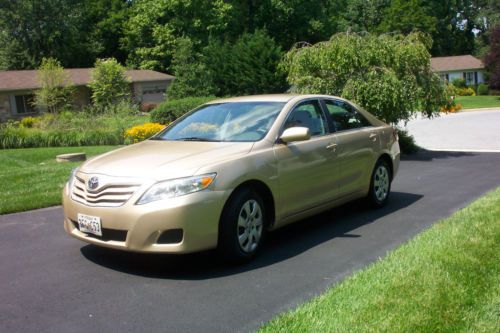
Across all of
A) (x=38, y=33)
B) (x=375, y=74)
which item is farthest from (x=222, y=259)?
(x=38, y=33)

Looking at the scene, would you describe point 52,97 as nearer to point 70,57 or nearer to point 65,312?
point 70,57

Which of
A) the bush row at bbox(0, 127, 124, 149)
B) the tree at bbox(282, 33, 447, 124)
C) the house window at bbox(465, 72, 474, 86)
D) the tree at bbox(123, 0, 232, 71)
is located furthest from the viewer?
the house window at bbox(465, 72, 474, 86)

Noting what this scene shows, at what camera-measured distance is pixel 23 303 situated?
15.0 ft

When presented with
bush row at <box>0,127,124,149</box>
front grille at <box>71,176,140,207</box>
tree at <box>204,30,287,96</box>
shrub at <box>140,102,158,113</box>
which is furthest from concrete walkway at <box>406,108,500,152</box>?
shrub at <box>140,102,158,113</box>

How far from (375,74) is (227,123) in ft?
29.1

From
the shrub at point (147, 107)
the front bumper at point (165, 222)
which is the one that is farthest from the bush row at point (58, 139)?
the shrub at point (147, 107)

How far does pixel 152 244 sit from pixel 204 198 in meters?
0.60

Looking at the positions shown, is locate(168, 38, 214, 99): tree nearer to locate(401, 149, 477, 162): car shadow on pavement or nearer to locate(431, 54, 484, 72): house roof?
locate(401, 149, 477, 162): car shadow on pavement

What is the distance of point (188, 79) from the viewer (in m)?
39.8

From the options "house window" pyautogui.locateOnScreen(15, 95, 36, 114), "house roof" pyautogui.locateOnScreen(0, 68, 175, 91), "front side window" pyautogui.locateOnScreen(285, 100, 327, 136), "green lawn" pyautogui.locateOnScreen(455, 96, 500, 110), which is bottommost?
"green lawn" pyautogui.locateOnScreen(455, 96, 500, 110)

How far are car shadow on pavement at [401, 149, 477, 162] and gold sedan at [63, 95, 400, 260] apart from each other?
7.84 meters

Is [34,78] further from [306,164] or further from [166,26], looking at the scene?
[306,164]

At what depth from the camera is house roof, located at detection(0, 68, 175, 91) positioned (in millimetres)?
40938

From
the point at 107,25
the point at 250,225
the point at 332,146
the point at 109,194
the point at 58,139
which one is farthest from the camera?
the point at 107,25
